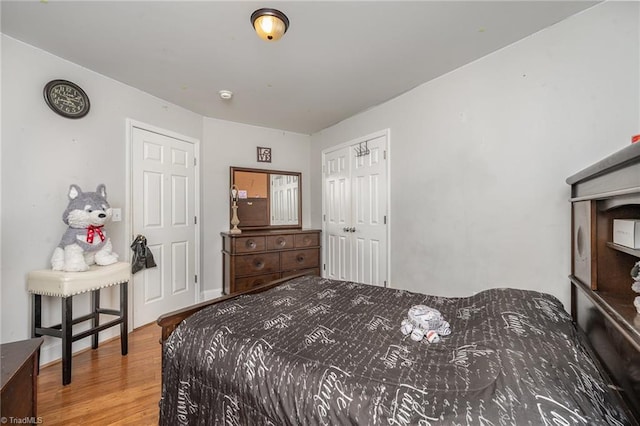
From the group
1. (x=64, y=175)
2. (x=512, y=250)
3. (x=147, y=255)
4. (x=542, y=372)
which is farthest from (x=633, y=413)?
(x=64, y=175)

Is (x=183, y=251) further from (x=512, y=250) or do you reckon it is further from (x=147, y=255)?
(x=512, y=250)

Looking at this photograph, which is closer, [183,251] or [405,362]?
[405,362]

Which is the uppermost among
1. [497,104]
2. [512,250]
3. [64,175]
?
[497,104]

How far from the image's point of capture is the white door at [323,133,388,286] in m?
3.07

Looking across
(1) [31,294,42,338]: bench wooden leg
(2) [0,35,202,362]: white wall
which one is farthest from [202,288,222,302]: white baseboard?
(1) [31,294,42,338]: bench wooden leg

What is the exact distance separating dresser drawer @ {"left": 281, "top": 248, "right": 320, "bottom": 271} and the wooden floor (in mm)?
1643

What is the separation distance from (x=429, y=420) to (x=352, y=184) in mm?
2906

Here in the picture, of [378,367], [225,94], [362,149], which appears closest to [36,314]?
[225,94]

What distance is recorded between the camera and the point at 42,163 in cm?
207

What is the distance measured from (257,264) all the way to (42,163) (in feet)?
6.92

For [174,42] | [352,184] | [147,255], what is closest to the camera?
[174,42]

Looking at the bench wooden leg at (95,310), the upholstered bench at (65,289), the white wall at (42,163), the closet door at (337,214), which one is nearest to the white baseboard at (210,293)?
the white wall at (42,163)

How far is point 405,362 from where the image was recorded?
97cm

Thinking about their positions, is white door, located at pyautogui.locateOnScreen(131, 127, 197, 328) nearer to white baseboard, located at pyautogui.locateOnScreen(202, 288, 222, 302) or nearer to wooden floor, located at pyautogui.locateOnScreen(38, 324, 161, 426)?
white baseboard, located at pyautogui.locateOnScreen(202, 288, 222, 302)
